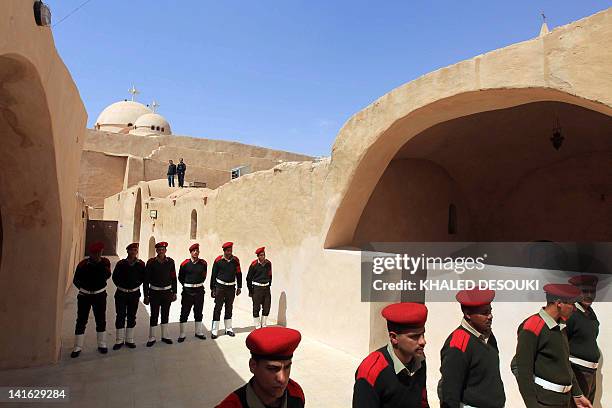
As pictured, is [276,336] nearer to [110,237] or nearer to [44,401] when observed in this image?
[44,401]

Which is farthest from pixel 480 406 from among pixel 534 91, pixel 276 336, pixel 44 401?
pixel 44 401

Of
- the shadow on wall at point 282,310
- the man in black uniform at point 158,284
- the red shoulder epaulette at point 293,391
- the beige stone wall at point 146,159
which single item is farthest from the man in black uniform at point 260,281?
the beige stone wall at point 146,159

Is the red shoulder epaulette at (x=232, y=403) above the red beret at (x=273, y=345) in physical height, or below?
below

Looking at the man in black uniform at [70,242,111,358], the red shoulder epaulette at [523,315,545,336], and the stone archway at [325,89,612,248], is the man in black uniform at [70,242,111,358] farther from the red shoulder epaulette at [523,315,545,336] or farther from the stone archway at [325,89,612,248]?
the red shoulder epaulette at [523,315,545,336]

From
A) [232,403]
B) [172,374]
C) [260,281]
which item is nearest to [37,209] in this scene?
[172,374]

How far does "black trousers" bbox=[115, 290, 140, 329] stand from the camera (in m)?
6.34

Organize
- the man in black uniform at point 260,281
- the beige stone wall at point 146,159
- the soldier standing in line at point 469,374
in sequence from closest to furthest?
the soldier standing in line at point 469,374
the man in black uniform at point 260,281
the beige stone wall at point 146,159

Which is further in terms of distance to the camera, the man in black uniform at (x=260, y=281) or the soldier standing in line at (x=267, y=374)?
the man in black uniform at (x=260, y=281)

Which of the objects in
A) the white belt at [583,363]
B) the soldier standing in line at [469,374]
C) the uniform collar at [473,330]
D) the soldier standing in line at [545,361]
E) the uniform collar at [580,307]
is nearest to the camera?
the soldier standing in line at [469,374]

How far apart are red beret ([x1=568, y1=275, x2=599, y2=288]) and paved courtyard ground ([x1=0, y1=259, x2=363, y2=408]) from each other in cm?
273

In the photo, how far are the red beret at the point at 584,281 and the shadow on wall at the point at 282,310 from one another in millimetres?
5238

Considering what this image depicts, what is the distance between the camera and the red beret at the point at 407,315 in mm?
2303

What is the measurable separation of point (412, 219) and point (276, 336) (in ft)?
24.5

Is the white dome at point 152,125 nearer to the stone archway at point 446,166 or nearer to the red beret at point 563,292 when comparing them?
the stone archway at point 446,166
